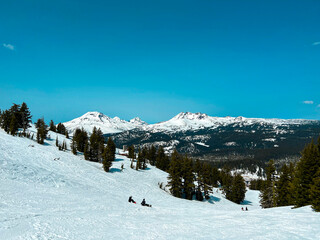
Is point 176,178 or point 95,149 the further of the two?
point 95,149

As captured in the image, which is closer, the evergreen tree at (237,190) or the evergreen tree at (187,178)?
Answer: the evergreen tree at (187,178)

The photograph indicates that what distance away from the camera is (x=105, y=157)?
54.2 metres

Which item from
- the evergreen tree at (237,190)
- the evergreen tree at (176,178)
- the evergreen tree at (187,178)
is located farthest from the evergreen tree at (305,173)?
the evergreen tree at (237,190)

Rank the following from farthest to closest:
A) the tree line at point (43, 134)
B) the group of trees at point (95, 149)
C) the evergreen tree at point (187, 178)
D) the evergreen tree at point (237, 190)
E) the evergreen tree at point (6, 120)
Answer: the evergreen tree at point (237, 190), the evergreen tree at point (6, 120), the tree line at point (43, 134), the group of trees at point (95, 149), the evergreen tree at point (187, 178)

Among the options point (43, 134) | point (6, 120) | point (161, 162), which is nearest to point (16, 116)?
point (6, 120)

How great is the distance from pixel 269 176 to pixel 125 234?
47.9 m

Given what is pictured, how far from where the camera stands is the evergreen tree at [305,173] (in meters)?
29.5

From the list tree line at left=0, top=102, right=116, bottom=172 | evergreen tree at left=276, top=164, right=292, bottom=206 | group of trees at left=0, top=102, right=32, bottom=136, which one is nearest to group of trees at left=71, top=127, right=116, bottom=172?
tree line at left=0, top=102, right=116, bottom=172

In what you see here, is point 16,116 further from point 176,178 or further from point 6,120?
point 176,178

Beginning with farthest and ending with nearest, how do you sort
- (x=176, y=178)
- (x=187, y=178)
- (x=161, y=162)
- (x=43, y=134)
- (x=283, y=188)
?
(x=161, y=162), (x=43, y=134), (x=187, y=178), (x=176, y=178), (x=283, y=188)

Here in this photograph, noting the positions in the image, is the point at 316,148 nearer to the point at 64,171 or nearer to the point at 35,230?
the point at 35,230

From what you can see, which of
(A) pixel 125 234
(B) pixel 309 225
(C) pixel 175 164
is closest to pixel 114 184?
(C) pixel 175 164

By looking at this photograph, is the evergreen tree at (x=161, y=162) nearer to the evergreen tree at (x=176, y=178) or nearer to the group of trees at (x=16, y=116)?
the evergreen tree at (x=176, y=178)

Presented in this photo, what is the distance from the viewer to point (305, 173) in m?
30.8
